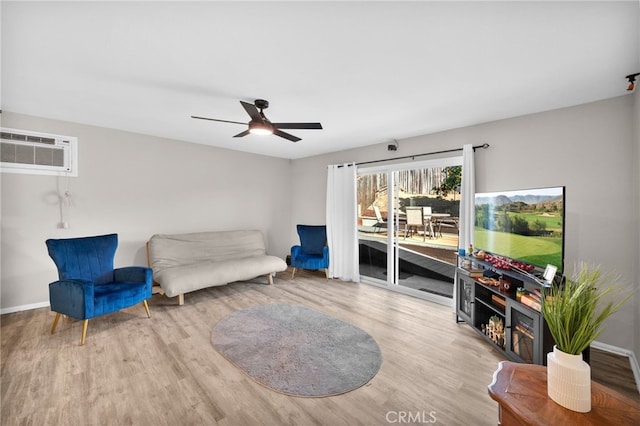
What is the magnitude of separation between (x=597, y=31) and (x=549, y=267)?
1646mm

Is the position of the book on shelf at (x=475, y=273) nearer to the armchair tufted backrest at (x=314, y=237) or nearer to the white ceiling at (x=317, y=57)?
the white ceiling at (x=317, y=57)

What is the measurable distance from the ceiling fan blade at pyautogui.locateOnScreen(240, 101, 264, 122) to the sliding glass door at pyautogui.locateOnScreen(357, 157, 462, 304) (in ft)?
8.28

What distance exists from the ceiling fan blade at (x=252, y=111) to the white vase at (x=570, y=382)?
2.47 m

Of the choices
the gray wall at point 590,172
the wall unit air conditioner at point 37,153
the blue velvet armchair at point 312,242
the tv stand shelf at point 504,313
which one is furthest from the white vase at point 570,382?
the wall unit air conditioner at point 37,153

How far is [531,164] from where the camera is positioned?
3.02m

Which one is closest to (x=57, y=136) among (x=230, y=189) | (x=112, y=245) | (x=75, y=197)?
(x=75, y=197)

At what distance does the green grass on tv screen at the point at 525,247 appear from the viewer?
225cm

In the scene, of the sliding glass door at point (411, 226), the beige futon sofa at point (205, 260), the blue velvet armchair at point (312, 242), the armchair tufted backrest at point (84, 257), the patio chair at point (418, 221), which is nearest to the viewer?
the armchair tufted backrest at point (84, 257)

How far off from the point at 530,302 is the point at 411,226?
2198 millimetres

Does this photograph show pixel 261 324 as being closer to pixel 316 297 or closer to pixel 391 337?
pixel 316 297

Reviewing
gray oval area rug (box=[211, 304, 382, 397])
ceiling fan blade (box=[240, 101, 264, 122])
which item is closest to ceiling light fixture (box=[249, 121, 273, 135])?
ceiling fan blade (box=[240, 101, 264, 122])

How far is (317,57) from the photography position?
6.57ft

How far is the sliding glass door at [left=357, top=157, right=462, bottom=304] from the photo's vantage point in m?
3.91

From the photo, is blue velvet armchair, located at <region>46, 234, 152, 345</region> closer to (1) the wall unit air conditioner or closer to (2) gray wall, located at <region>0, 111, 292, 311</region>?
(2) gray wall, located at <region>0, 111, 292, 311</region>
